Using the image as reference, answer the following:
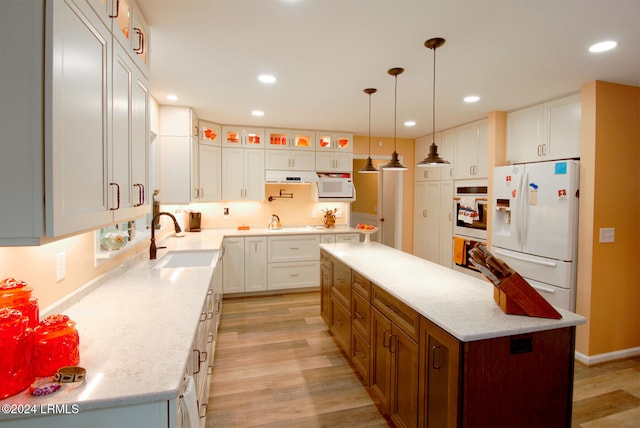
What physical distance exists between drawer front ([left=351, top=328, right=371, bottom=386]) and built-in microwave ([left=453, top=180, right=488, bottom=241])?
2.49 meters

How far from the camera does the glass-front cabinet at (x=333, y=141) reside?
16.7ft

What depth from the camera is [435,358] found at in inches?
60.5

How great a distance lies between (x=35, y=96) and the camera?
0.92m

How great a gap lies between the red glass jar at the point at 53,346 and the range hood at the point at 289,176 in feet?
12.8

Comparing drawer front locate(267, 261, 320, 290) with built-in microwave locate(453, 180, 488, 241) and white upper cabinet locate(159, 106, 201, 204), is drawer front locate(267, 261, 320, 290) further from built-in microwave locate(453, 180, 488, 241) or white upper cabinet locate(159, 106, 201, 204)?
built-in microwave locate(453, 180, 488, 241)

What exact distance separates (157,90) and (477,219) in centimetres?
404

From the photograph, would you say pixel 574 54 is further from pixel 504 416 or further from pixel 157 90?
pixel 157 90

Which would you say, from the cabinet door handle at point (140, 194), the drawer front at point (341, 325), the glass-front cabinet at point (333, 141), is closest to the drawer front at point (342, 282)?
the drawer front at point (341, 325)

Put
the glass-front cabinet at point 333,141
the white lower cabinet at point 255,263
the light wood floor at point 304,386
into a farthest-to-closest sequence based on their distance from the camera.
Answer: the glass-front cabinet at point 333,141, the white lower cabinet at point 255,263, the light wood floor at point 304,386

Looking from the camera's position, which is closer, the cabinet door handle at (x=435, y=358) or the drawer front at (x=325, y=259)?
the cabinet door handle at (x=435, y=358)

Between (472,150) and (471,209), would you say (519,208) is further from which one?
(472,150)

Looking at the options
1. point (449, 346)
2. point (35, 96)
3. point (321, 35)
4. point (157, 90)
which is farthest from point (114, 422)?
point (157, 90)

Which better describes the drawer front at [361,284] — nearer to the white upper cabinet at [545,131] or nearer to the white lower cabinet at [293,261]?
the white lower cabinet at [293,261]

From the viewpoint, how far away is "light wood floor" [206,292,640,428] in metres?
2.14
